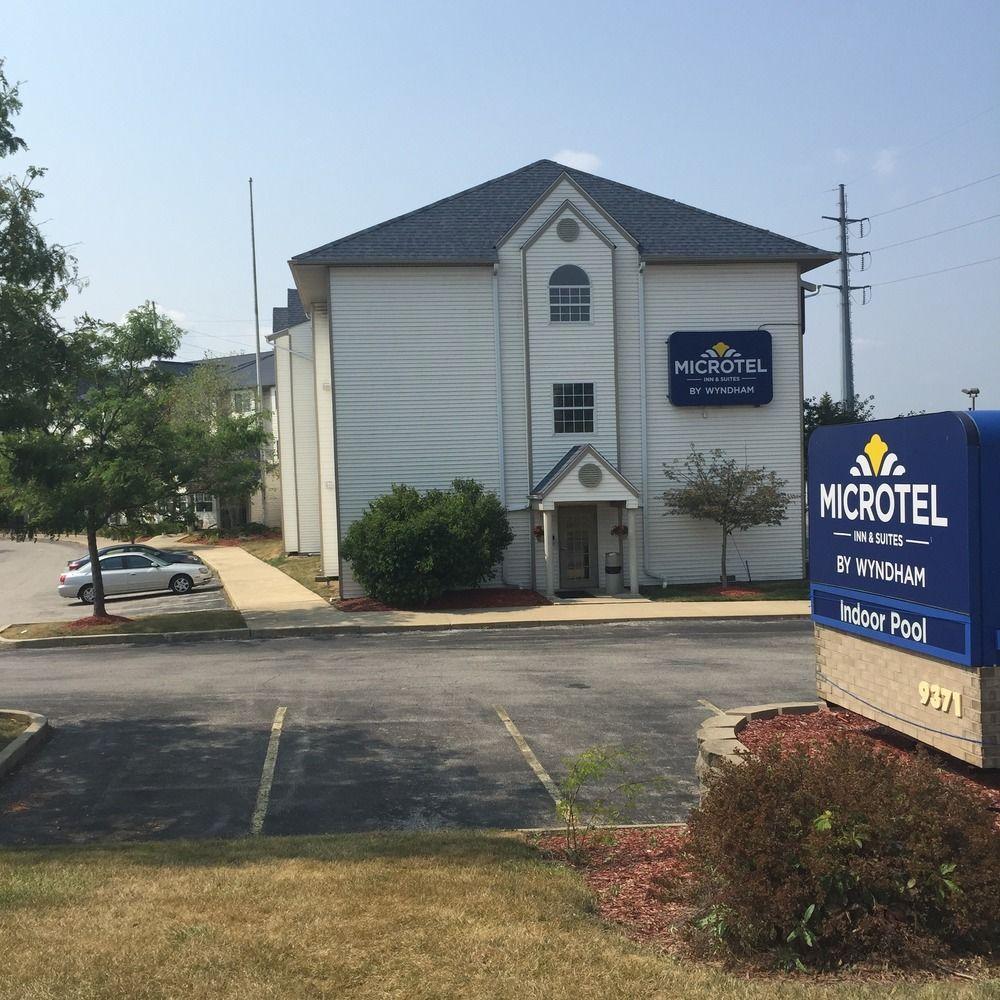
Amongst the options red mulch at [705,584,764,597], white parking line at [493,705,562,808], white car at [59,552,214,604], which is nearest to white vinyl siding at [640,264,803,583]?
red mulch at [705,584,764,597]

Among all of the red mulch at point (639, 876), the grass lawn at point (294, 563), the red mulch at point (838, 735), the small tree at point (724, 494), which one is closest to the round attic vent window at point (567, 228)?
the small tree at point (724, 494)

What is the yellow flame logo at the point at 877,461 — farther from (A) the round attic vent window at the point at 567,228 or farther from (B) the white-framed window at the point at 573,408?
(A) the round attic vent window at the point at 567,228

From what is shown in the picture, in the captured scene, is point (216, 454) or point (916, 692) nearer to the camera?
point (916, 692)

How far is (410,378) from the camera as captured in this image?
2856 cm

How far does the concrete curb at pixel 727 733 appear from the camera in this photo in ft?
28.4

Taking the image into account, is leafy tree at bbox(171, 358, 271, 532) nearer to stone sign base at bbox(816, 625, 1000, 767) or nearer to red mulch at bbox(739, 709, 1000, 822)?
red mulch at bbox(739, 709, 1000, 822)

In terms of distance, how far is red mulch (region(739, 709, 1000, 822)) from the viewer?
8383 mm

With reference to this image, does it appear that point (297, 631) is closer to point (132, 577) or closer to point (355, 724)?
point (355, 724)

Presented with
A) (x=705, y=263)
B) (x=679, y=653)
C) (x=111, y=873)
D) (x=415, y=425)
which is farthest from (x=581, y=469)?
(x=111, y=873)

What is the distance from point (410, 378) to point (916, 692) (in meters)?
21.5

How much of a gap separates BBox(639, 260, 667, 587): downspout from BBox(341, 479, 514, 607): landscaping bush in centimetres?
469

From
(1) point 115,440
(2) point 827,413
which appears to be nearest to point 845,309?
(2) point 827,413

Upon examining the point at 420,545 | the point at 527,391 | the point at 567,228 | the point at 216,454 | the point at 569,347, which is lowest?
the point at 420,545

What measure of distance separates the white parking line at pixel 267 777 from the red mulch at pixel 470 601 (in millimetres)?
12341
